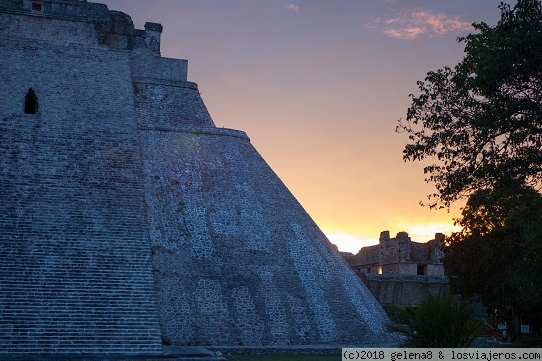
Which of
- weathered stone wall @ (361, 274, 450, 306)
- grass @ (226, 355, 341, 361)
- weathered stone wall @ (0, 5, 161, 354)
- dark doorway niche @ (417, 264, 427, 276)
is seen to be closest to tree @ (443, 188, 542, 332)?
grass @ (226, 355, 341, 361)

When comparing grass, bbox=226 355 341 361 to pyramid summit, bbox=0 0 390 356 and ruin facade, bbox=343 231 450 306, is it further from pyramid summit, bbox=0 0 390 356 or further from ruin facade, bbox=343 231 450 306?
ruin facade, bbox=343 231 450 306

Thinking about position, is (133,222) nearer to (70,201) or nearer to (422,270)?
(70,201)

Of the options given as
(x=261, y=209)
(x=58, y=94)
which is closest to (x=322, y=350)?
(x=261, y=209)

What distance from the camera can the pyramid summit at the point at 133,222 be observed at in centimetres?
1424

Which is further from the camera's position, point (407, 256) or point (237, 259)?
point (407, 256)

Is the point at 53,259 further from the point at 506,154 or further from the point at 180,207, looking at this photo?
the point at 506,154

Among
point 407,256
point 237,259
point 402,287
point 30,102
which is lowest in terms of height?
point 402,287

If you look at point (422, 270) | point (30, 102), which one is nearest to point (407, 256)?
point (422, 270)

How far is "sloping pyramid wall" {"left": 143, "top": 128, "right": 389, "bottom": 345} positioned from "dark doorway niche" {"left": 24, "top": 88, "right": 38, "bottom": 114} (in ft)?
10.2

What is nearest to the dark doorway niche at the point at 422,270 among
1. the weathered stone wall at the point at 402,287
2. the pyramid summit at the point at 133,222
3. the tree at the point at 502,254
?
the weathered stone wall at the point at 402,287

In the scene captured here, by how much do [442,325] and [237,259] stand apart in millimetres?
8045

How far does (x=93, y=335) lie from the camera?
44.3 ft

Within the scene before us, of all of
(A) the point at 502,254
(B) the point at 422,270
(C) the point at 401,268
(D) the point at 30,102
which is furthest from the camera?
(B) the point at 422,270

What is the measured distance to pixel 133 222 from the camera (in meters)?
16.4
